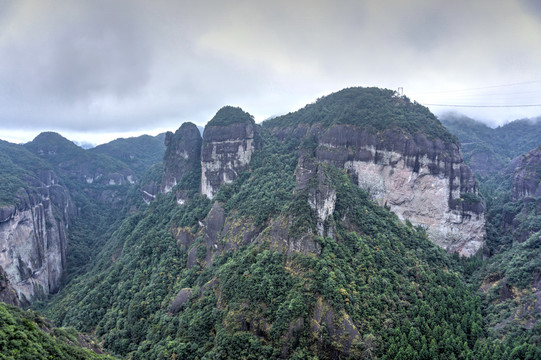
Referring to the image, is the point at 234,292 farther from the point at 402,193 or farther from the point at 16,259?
the point at 16,259

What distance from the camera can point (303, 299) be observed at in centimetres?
3173

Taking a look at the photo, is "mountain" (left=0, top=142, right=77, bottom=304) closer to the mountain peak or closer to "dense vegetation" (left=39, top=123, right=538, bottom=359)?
"dense vegetation" (left=39, top=123, right=538, bottom=359)

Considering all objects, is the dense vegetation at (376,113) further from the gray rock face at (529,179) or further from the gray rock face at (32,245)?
the gray rock face at (32,245)

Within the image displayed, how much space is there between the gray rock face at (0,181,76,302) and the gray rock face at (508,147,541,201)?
390 feet

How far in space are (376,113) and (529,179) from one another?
40.7m

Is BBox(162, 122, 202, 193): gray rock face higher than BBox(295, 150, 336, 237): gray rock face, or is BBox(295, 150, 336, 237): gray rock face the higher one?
BBox(162, 122, 202, 193): gray rock face

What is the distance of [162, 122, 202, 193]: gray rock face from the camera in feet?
259

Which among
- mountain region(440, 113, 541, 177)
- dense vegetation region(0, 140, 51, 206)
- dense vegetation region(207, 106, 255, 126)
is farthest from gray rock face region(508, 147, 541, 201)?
dense vegetation region(0, 140, 51, 206)

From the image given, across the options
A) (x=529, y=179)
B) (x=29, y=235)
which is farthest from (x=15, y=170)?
(x=529, y=179)

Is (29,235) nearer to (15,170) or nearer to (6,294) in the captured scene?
(15,170)

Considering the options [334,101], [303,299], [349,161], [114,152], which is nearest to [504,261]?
[349,161]

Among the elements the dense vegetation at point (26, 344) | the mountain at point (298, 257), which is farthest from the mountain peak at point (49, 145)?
the dense vegetation at point (26, 344)

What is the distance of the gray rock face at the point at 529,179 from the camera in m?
67.5

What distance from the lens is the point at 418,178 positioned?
198 feet
